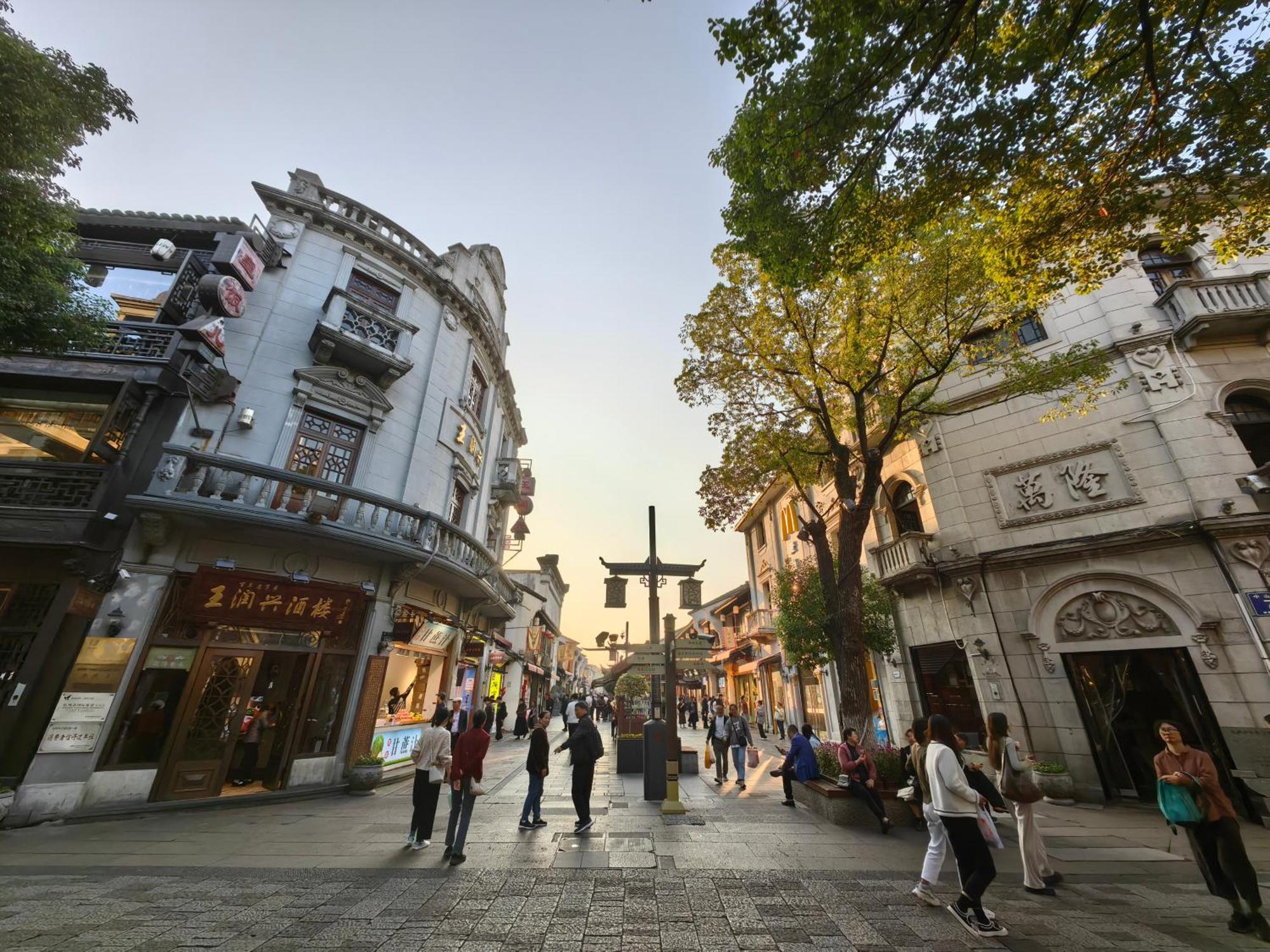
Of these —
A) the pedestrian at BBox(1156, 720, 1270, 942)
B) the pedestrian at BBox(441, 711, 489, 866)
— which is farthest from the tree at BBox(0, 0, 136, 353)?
the pedestrian at BBox(1156, 720, 1270, 942)

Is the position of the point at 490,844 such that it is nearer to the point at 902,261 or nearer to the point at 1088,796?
the point at 1088,796

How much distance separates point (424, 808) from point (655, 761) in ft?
16.5

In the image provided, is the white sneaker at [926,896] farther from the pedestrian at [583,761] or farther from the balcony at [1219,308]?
the balcony at [1219,308]

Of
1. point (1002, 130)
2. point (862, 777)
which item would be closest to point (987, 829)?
point (862, 777)

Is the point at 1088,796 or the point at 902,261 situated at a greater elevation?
the point at 902,261

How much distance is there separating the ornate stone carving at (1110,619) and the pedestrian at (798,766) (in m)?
6.88

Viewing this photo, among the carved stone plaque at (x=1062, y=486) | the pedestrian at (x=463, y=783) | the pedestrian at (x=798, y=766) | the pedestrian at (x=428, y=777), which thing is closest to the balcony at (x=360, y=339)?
the pedestrian at (x=428, y=777)

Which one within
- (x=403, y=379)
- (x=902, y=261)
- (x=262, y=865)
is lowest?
(x=262, y=865)

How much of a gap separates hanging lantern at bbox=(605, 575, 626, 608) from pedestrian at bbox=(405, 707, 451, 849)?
4.92 metres

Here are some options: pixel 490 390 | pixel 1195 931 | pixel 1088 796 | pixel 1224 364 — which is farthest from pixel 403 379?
pixel 1224 364

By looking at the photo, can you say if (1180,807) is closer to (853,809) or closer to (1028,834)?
(1028,834)

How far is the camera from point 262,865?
592cm

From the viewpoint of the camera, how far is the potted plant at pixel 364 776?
10258 mm

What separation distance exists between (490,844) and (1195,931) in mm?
7554
